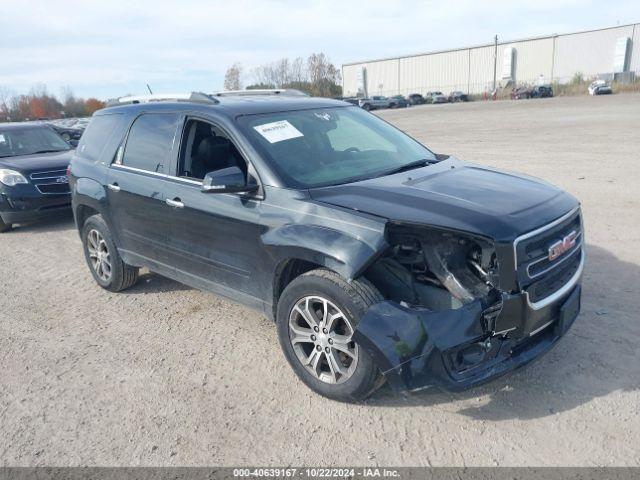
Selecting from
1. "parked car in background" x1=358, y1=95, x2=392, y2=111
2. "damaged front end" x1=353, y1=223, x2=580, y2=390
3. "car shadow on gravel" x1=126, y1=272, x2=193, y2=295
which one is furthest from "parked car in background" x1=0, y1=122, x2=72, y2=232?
"parked car in background" x1=358, y1=95, x2=392, y2=111

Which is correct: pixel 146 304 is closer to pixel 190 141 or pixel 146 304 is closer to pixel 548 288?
pixel 190 141

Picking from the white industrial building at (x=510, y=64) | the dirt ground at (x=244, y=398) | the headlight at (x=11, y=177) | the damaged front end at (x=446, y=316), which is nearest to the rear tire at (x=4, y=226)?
the headlight at (x=11, y=177)

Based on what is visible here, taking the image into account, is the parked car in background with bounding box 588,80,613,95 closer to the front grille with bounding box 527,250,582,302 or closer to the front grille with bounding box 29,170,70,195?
the front grille with bounding box 29,170,70,195

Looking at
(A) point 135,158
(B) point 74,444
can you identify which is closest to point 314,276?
(B) point 74,444

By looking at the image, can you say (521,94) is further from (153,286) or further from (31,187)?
(153,286)

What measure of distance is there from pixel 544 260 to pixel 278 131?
7.00 feet

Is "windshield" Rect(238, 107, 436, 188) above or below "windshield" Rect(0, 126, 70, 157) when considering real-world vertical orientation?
above

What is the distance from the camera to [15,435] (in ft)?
11.1

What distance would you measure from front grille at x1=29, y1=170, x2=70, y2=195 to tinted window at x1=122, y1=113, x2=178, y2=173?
4272mm

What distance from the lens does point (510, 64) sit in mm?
76938

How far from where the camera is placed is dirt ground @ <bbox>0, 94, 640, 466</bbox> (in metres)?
3.06

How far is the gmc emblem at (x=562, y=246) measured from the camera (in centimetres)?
326

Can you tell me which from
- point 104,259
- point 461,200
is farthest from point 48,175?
point 461,200

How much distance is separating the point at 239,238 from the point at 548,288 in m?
2.11
